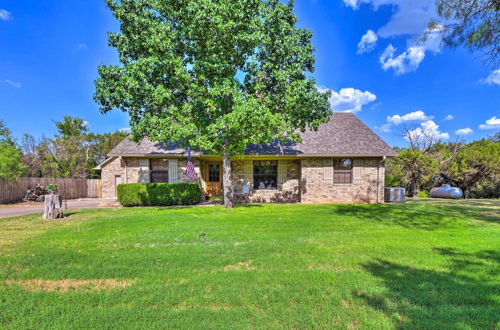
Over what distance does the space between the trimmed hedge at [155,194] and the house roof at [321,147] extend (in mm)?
2052

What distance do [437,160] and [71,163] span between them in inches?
1190

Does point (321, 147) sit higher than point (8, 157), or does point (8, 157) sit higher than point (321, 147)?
point (321, 147)

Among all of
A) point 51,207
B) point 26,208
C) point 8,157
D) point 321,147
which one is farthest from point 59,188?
point 321,147

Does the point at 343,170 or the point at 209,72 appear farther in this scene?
the point at 343,170

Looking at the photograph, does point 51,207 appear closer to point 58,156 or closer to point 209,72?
point 209,72

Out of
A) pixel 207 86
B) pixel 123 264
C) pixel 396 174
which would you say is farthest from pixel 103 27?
pixel 396 174

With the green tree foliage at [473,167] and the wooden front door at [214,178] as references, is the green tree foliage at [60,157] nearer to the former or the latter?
the wooden front door at [214,178]

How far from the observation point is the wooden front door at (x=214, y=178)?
1606 cm

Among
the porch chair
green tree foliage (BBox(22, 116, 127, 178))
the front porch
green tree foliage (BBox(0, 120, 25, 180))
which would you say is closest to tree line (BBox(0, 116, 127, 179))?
green tree foliage (BBox(22, 116, 127, 178))

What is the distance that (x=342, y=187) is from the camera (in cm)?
1434

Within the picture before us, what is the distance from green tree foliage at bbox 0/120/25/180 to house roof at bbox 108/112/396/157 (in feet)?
17.7

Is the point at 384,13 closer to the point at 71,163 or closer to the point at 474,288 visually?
the point at 474,288

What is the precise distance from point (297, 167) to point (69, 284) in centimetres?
1266

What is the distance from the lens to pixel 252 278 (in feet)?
11.6
